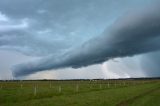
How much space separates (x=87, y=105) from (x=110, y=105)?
2217 mm

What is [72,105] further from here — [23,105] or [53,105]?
[23,105]

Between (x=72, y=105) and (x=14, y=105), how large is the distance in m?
5.54

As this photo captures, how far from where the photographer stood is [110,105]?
28500 millimetres

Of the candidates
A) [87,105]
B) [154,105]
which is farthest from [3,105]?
[154,105]

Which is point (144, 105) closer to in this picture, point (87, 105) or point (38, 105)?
point (87, 105)

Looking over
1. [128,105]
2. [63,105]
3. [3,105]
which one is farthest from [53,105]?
[128,105]

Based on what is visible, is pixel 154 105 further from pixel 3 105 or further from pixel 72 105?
pixel 3 105

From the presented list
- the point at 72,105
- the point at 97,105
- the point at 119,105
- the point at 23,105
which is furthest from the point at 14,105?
the point at 119,105

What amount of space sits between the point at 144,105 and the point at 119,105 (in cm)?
251

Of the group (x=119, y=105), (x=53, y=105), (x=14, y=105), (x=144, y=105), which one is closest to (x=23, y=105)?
(x=14, y=105)

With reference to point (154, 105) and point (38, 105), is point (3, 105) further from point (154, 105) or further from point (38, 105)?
point (154, 105)

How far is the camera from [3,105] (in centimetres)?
2872

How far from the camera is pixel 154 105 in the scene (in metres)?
28.9

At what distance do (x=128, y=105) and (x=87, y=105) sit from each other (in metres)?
3.95
